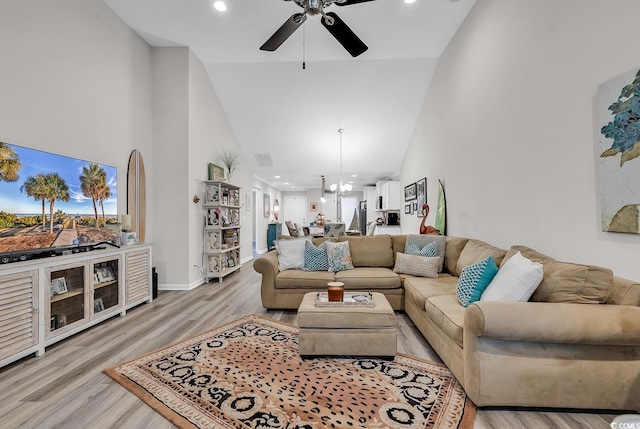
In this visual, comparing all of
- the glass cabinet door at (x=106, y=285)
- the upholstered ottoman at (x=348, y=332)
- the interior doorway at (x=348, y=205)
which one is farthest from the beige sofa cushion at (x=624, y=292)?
the interior doorway at (x=348, y=205)

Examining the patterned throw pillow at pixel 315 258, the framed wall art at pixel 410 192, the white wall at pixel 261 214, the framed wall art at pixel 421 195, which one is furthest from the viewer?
the white wall at pixel 261 214

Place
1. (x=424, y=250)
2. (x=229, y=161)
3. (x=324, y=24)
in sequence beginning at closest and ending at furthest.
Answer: (x=324, y=24), (x=424, y=250), (x=229, y=161)

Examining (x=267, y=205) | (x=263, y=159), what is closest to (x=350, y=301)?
(x=263, y=159)

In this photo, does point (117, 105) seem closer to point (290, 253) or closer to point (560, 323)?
point (290, 253)

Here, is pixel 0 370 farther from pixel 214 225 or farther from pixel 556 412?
pixel 556 412

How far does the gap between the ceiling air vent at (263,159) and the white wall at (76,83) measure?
9.72 feet

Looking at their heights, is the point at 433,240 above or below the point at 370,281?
above

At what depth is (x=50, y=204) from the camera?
106 inches

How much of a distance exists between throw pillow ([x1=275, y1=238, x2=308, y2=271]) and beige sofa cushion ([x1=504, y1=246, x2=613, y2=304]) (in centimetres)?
243

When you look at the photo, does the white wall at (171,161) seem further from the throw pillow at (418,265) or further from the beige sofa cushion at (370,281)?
the throw pillow at (418,265)

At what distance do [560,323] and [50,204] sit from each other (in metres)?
3.99

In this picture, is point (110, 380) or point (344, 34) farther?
point (344, 34)

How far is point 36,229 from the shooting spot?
8.31 ft

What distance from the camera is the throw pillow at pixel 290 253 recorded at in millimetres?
3604
